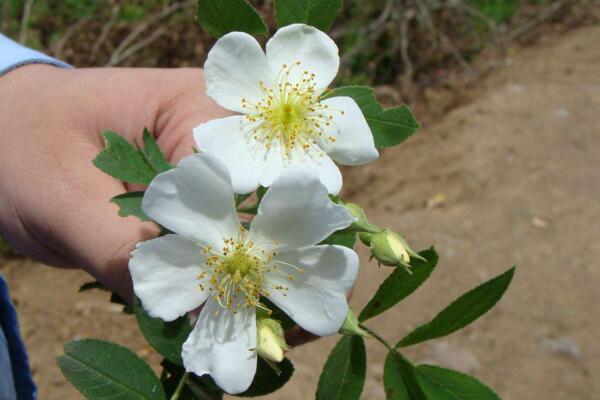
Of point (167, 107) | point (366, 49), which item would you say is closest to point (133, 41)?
point (366, 49)

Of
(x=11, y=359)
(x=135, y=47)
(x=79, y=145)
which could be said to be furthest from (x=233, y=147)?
(x=135, y=47)

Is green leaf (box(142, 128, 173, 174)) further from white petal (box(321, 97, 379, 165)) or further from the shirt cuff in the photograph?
the shirt cuff

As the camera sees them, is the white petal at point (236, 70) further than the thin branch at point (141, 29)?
No

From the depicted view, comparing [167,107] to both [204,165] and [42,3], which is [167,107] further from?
[42,3]

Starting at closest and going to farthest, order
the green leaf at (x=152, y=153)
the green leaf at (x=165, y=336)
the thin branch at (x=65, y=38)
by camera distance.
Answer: the green leaf at (x=165, y=336)
the green leaf at (x=152, y=153)
the thin branch at (x=65, y=38)

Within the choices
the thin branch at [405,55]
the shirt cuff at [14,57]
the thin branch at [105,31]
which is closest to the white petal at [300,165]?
the shirt cuff at [14,57]

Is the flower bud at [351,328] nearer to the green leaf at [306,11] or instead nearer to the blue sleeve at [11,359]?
the green leaf at [306,11]
